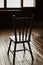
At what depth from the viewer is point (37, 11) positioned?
21.4 feet

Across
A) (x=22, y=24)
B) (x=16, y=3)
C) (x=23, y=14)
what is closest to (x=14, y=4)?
(x=16, y=3)

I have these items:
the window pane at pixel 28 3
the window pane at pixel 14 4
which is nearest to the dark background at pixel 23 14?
the window pane at pixel 28 3

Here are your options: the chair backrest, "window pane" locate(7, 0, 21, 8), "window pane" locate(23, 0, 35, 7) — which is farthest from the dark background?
the chair backrest

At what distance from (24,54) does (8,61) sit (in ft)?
1.57

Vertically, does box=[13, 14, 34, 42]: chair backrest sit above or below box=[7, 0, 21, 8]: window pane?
below

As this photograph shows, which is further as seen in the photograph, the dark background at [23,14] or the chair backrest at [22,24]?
the dark background at [23,14]

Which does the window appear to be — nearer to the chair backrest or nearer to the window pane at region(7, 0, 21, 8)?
the window pane at region(7, 0, 21, 8)

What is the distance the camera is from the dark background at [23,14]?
604 centimetres

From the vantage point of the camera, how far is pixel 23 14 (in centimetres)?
633

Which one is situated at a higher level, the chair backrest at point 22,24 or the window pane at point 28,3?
the window pane at point 28,3

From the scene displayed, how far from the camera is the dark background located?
6.04 m

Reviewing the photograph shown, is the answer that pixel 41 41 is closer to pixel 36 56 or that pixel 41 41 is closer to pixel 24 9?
pixel 36 56

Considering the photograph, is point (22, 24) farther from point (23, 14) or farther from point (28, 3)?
point (28, 3)

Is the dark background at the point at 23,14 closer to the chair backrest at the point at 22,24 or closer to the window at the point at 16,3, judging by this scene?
the window at the point at 16,3
